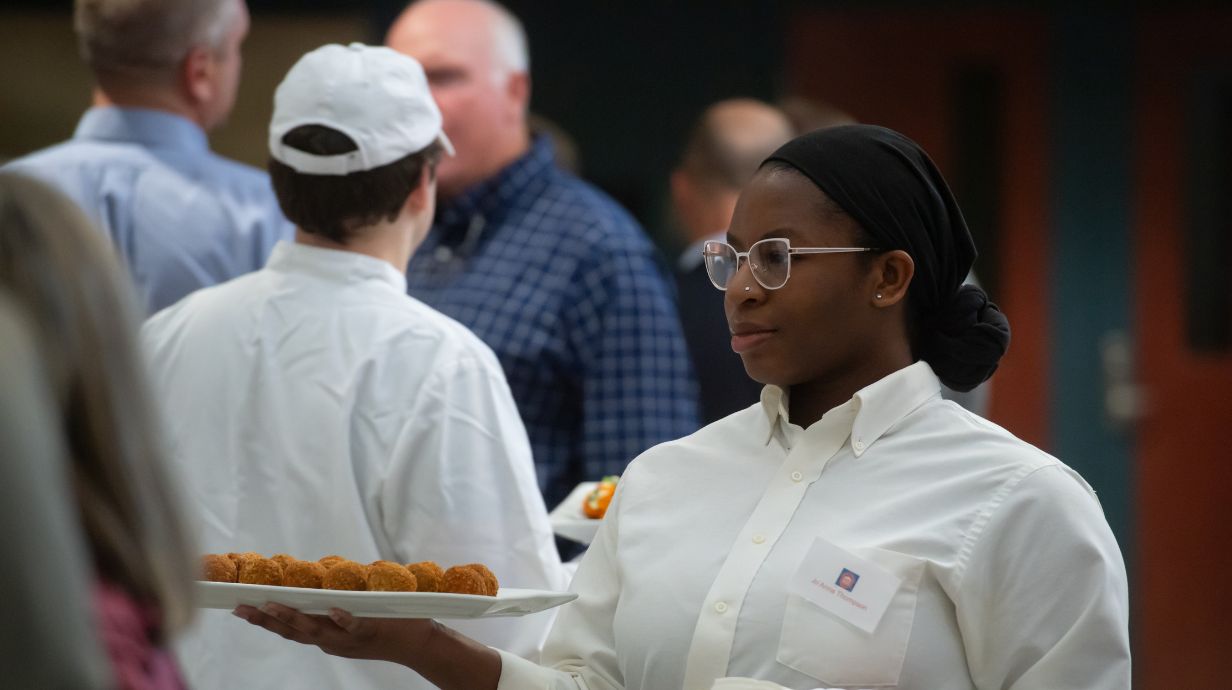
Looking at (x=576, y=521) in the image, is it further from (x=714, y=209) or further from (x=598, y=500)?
(x=714, y=209)

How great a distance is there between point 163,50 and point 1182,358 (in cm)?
398

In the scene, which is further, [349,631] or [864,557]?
[349,631]

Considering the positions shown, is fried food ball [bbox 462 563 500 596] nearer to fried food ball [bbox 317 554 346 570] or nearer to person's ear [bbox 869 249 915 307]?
fried food ball [bbox 317 554 346 570]

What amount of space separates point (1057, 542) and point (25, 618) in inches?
42.0

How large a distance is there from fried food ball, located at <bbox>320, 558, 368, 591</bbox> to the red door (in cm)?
442

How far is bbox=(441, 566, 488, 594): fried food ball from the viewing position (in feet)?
6.14

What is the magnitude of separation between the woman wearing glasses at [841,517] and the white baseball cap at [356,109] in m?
0.59

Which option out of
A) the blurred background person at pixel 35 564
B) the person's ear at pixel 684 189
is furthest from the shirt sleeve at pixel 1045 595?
the person's ear at pixel 684 189

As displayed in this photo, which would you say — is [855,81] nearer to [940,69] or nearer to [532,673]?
[940,69]

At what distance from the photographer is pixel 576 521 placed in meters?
2.46

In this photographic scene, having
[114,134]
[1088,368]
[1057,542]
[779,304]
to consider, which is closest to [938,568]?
[1057,542]

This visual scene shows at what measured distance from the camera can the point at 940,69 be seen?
5828 mm

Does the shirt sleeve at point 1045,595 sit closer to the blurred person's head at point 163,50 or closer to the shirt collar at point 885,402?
the shirt collar at point 885,402

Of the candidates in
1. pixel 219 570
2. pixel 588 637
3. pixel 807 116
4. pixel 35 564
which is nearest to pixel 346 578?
pixel 219 570
